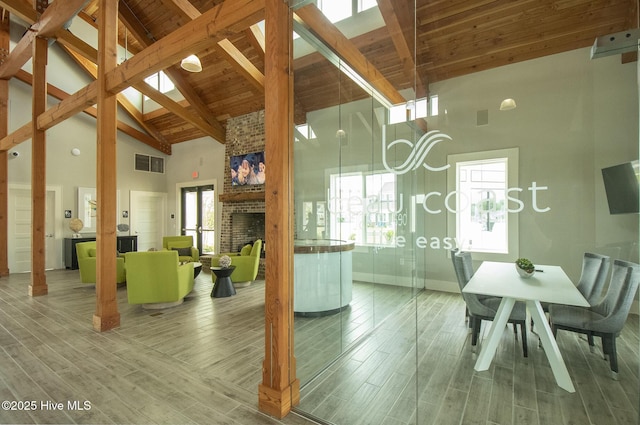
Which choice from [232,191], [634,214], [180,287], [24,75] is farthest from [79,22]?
[634,214]

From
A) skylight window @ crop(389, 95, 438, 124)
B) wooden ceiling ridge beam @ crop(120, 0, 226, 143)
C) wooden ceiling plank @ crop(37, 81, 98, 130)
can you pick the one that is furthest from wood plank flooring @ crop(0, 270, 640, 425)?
wooden ceiling ridge beam @ crop(120, 0, 226, 143)

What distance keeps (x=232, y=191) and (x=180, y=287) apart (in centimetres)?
374

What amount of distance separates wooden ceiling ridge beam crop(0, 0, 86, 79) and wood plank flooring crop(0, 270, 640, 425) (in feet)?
13.9

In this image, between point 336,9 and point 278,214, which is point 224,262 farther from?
point 336,9

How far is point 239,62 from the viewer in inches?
213

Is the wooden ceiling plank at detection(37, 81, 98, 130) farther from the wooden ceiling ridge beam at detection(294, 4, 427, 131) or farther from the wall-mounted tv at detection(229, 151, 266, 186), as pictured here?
the wall-mounted tv at detection(229, 151, 266, 186)

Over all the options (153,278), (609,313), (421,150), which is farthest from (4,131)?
(609,313)

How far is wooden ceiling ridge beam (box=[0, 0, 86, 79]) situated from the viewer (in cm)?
425

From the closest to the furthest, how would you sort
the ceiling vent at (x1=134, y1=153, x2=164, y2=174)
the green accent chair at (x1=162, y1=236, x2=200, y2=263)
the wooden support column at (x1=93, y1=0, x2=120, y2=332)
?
1. the wooden support column at (x1=93, y1=0, x2=120, y2=332)
2. the green accent chair at (x1=162, y1=236, x2=200, y2=263)
3. the ceiling vent at (x1=134, y1=153, x2=164, y2=174)

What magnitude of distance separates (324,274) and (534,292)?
1.77m

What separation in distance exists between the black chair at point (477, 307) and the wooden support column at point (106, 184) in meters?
3.63

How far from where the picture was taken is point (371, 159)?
2.53 metres

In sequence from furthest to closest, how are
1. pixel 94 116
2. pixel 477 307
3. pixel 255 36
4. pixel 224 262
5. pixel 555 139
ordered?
pixel 94 116
pixel 255 36
pixel 224 262
pixel 477 307
pixel 555 139

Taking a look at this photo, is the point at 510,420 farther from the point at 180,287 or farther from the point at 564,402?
the point at 180,287
